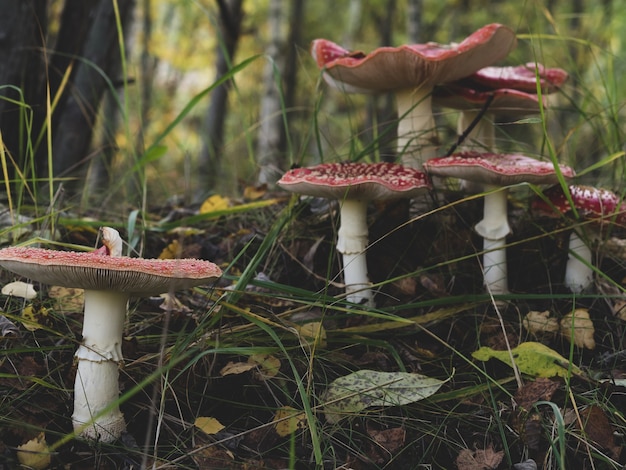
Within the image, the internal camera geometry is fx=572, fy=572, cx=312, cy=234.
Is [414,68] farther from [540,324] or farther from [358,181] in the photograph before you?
[540,324]

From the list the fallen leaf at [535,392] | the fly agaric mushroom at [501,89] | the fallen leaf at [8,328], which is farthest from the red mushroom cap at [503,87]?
the fallen leaf at [8,328]

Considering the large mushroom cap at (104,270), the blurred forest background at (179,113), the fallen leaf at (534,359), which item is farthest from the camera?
the blurred forest background at (179,113)

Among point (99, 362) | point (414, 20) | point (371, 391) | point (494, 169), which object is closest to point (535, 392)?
point (371, 391)

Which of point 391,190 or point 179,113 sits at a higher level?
point 179,113

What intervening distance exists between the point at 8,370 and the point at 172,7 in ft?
56.1

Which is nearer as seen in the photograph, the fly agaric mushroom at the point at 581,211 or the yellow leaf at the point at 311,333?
the yellow leaf at the point at 311,333

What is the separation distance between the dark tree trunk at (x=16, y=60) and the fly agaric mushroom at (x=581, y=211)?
2.76 m

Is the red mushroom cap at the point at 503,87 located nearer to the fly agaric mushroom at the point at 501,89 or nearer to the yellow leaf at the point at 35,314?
the fly agaric mushroom at the point at 501,89

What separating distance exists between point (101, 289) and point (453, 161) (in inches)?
56.6

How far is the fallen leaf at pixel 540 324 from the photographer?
2367 mm

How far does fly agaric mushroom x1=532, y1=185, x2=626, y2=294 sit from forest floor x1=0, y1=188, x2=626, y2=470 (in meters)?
0.08

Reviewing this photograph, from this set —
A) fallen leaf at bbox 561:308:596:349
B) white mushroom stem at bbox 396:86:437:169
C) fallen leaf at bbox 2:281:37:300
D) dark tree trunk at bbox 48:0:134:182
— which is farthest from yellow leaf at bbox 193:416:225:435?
dark tree trunk at bbox 48:0:134:182

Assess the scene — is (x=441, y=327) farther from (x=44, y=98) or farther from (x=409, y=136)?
(x=44, y=98)

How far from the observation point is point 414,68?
2732 millimetres
